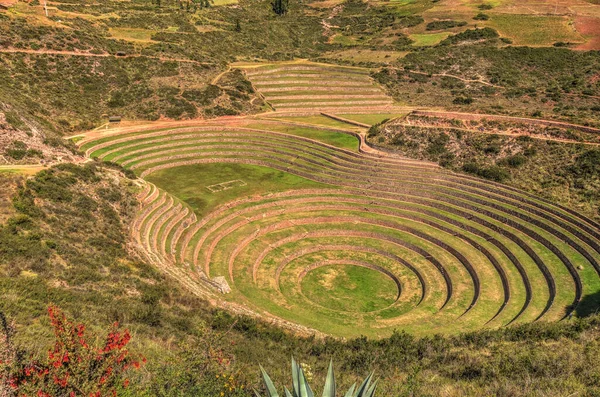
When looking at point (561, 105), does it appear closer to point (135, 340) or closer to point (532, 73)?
point (532, 73)

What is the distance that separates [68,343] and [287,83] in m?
60.3

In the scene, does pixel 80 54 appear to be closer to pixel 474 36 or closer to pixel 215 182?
pixel 215 182

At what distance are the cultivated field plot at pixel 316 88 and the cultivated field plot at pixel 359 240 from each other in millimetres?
17617

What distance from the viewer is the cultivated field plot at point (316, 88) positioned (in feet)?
209

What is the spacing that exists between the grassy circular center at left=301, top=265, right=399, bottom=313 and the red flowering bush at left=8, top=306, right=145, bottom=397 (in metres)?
18.7

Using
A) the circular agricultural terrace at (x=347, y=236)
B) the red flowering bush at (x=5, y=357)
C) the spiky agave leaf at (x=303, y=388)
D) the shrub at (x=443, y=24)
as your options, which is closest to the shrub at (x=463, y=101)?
the circular agricultural terrace at (x=347, y=236)

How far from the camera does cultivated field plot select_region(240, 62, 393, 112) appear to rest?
2512 inches

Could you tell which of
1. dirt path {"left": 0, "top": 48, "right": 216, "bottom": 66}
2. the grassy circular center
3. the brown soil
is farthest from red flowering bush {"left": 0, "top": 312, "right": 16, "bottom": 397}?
the brown soil

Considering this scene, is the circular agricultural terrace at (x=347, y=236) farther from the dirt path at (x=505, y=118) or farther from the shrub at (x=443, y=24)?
the shrub at (x=443, y=24)

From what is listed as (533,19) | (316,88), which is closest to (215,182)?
(316,88)

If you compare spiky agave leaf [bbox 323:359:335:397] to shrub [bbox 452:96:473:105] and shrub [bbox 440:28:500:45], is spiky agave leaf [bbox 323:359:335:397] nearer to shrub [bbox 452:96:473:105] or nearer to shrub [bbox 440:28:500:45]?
shrub [bbox 452:96:473:105]

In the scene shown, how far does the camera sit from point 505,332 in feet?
68.0

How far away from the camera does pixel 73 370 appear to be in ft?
37.4

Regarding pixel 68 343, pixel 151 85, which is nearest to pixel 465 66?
pixel 151 85
